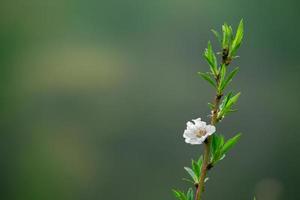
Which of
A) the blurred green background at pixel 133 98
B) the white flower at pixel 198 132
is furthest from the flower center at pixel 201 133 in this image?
the blurred green background at pixel 133 98

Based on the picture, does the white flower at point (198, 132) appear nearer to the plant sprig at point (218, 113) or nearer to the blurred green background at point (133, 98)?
the plant sprig at point (218, 113)

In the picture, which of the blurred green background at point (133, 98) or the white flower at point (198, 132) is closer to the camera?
the white flower at point (198, 132)

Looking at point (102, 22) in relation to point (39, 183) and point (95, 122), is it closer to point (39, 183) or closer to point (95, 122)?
point (95, 122)

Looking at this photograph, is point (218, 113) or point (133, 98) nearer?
point (218, 113)

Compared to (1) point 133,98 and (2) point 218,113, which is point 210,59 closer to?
(2) point 218,113

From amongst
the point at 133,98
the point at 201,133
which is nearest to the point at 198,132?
the point at 201,133

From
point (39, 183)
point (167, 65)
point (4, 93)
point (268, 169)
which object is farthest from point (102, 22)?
point (268, 169)

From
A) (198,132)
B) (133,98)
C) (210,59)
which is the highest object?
(210,59)
